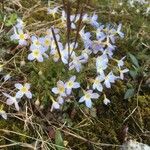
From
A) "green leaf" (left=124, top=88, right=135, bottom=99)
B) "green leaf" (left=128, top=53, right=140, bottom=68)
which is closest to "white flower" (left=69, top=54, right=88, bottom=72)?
"green leaf" (left=124, top=88, right=135, bottom=99)

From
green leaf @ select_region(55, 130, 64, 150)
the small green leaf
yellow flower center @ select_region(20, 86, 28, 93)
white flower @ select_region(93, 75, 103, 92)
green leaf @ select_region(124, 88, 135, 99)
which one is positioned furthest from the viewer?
the small green leaf

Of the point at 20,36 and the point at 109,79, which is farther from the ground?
the point at 20,36

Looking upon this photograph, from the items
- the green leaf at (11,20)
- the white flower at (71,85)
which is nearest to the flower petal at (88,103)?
the white flower at (71,85)

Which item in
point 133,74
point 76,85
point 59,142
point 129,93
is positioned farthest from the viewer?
point 133,74

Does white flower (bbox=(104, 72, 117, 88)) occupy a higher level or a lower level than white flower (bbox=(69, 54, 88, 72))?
lower

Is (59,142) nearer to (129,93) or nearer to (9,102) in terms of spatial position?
(9,102)

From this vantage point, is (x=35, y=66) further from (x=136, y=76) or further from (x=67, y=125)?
(x=136, y=76)

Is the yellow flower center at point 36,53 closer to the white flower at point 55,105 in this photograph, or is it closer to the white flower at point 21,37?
the white flower at point 21,37

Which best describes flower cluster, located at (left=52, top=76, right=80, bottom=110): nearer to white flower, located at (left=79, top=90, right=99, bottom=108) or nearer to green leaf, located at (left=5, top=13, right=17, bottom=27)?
white flower, located at (left=79, top=90, right=99, bottom=108)

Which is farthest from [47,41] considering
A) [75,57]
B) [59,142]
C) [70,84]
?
[59,142]

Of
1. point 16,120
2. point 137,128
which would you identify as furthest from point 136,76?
point 16,120

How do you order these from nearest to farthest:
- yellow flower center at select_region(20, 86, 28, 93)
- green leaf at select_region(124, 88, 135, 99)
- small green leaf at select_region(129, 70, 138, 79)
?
yellow flower center at select_region(20, 86, 28, 93), green leaf at select_region(124, 88, 135, 99), small green leaf at select_region(129, 70, 138, 79)

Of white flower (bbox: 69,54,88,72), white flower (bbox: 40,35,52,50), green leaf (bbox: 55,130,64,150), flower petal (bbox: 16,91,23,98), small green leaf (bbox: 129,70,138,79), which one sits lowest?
green leaf (bbox: 55,130,64,150)
